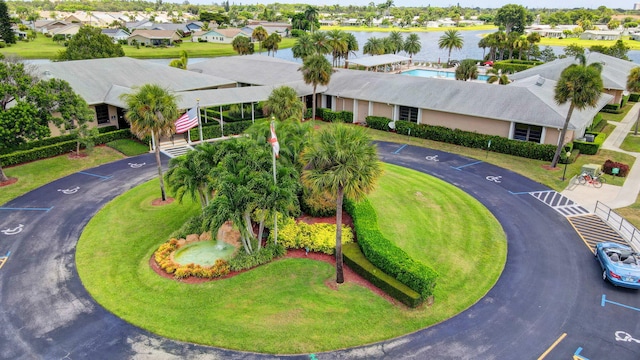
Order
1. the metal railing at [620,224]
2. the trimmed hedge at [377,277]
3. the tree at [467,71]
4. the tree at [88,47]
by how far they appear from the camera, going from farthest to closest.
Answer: the tree at [467,71], the tree at [88,47], the metal railing at [620,224], the trimmed hedge at [377,277]

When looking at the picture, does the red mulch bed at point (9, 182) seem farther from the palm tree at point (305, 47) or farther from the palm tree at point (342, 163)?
the palm tree at point (305, 47)

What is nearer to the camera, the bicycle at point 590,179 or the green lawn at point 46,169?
the green lawn at point 46,169

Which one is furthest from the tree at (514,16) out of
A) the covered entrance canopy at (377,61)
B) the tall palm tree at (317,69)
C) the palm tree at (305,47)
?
the tall palm tree at (317,69)

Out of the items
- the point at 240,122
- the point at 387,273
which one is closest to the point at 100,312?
the point at 387,273

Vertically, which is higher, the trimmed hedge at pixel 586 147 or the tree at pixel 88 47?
the tree at pixel 88 47

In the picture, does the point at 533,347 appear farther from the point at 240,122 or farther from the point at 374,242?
the point at 240,122

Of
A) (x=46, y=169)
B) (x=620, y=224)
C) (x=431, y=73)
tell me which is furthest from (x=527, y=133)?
(x=431, y=73)

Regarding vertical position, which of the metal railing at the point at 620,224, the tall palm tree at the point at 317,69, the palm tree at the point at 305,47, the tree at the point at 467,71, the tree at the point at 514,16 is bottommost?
the metal railing at the point at 620,224
